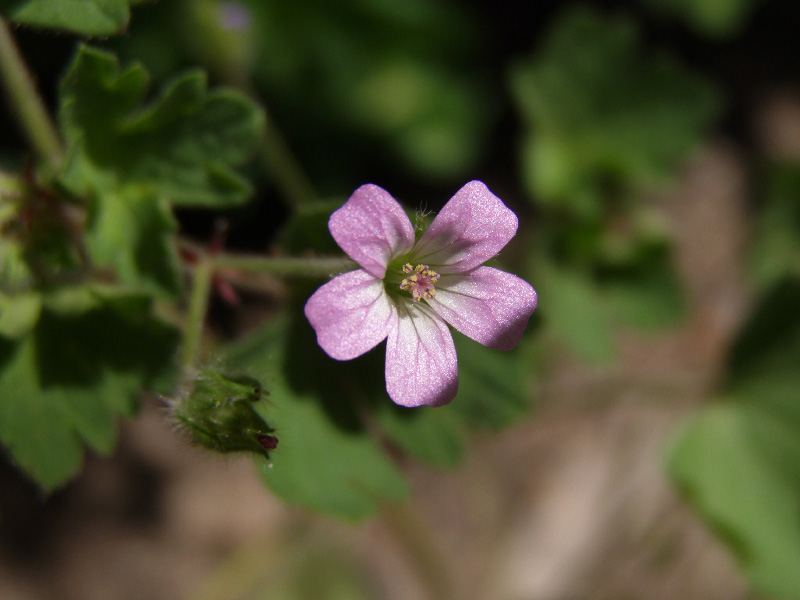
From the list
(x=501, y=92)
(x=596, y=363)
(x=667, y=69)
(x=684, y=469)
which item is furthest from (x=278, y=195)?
(x=684, y=469)

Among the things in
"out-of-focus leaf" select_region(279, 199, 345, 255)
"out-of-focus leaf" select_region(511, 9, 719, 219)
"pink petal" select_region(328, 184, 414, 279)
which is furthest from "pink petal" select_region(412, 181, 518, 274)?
"out-of-focus leaf" select_region(511, 9, 719, 219)

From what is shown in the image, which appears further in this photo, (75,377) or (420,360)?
(75,377)

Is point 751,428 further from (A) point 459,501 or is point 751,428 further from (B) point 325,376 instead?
(B) point 325,376

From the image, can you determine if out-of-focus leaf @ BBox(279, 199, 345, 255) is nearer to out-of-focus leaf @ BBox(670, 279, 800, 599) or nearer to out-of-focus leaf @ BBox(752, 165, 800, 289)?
out-of-focus leaf @ BBox(670, 279, 800, 599)

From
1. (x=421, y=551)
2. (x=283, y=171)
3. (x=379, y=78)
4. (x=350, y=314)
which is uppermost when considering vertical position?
(x=350, y=314)

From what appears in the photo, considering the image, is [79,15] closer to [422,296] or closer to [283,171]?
[422,296]

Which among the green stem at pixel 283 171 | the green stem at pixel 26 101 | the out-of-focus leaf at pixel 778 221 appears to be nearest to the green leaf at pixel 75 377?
the green stem at pixel 26 101

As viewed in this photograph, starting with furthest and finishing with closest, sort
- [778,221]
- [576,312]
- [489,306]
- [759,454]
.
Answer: [778,221]
[576,312]
[759,454]
[489,306]

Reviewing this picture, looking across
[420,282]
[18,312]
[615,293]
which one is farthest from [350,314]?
[615,293]
